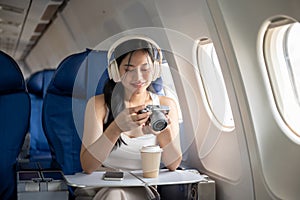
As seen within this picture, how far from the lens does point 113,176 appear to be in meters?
2.23

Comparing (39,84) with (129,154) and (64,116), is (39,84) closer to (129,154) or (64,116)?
(64,116)

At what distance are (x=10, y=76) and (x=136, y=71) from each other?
1048 mm

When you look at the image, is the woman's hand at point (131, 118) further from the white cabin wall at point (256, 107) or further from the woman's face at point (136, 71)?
the white cabin wall at point (256, 107)

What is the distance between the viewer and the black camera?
204cm

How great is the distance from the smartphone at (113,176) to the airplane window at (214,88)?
29.7 inches

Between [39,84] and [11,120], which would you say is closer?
[11,120]

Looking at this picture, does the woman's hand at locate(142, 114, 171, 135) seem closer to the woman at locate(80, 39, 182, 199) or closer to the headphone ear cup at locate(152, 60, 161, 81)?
the woman at locate(80, 39, 182, 199)

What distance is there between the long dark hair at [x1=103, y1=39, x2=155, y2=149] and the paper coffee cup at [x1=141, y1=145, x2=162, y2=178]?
0.14 m

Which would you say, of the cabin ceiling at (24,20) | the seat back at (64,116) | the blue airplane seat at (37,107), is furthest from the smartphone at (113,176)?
the cabin ceiling at (24,20)

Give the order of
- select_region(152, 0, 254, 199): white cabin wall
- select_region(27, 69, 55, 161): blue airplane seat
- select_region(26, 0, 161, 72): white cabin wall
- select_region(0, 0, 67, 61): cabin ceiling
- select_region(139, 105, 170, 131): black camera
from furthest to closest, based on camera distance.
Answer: select_region(0, 0, 67, 61): cabin ceiling
select_region(27, 69, 55, 161): blue airplane seat
select_region(26, 0, 161, 72): white cabin wall
select_region(152, 0, 254, 199): white cabin wall
select_region(139, 105, 170, 131): black camera

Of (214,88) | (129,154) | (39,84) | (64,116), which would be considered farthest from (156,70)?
(39,84)

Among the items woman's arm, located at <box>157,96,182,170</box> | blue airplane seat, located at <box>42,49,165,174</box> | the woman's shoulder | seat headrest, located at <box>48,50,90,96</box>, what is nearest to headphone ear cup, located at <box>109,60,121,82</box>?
the woman's shoulder

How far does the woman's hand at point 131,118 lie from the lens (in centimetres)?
206

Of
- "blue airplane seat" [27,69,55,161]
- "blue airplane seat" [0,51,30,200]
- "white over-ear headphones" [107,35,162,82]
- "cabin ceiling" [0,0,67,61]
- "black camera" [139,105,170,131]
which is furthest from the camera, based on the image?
"cabin ceiling" [0,0,67,61]
